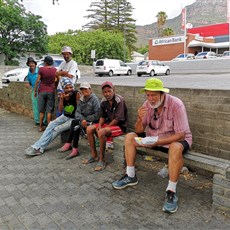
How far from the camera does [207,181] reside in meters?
3.40

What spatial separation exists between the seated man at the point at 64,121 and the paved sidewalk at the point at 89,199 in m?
0.41

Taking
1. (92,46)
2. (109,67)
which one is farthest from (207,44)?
(109,67)

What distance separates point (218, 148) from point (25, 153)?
3.33 meters

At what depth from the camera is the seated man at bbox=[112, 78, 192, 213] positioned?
2.82 meters

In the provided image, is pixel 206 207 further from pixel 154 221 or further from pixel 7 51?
pixel 7 51

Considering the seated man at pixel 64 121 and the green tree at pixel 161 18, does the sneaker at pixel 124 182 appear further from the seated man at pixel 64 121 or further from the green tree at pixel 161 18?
the green tree at pixel 161 18

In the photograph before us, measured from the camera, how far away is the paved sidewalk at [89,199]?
260cm

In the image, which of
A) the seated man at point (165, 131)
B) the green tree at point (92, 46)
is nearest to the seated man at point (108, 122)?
the seated man at point (165, 131)

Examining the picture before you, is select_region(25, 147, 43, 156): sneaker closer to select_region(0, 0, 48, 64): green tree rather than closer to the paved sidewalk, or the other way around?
the paved sidewalk

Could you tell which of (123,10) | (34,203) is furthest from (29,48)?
(123,10)

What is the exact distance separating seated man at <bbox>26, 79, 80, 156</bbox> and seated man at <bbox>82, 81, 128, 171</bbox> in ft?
2.92

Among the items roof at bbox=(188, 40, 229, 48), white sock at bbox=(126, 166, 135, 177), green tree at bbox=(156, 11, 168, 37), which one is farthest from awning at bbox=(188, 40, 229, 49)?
white sock at bbox=(126, 166, 135, 177)

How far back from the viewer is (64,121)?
16.2 ft

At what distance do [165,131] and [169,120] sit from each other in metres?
0.16
